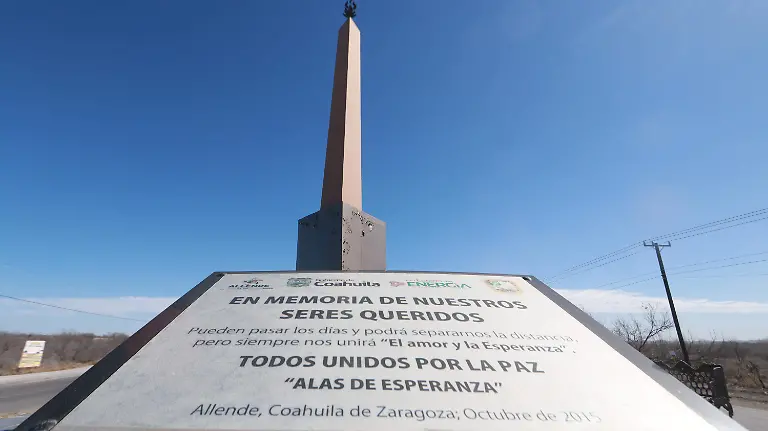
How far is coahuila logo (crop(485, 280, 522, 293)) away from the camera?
7.59ft

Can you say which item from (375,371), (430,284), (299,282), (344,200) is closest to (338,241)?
(344,200)

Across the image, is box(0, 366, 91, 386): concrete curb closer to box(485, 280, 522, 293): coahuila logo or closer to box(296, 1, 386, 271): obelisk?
box(296, 1, 386, 271): obelisk

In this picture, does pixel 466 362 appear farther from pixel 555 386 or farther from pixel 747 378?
pixel 747 378

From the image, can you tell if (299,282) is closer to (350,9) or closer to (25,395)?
(350,9)

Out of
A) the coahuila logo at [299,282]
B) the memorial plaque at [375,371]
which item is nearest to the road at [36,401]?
the memorial plaque at [375,371]

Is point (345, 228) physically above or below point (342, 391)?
above

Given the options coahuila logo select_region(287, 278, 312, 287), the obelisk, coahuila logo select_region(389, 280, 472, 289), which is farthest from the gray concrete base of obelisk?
coahuila logo select_region(389, 280, 472, 289)

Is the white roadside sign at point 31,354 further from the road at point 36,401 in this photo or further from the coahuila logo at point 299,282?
the coahuila logo at point 299,282

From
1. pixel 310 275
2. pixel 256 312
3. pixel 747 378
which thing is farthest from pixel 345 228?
pixel 747 378

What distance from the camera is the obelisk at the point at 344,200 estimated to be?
402 cm

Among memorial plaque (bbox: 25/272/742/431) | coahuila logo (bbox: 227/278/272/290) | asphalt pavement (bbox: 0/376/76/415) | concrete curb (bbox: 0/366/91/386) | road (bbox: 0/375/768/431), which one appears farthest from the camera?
concrete curb (bbox: 0/366/91/386)

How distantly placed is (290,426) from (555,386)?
1050 millimetres

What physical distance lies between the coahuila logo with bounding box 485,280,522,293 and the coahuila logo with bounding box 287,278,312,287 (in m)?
1.15

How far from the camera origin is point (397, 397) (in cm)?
140
